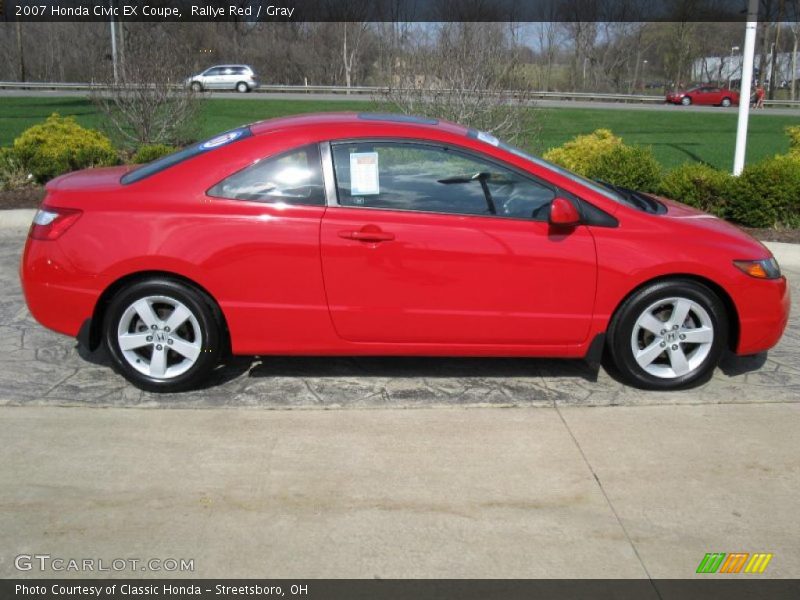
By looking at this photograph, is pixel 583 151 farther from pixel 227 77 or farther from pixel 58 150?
pixel 227 77

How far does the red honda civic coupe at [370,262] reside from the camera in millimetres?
4742

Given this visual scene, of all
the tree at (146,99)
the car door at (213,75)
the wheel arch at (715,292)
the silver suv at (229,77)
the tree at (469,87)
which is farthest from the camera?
the silver suv at (229,77)

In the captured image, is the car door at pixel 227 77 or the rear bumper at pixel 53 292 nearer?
the rear bumper at pixel 53 292

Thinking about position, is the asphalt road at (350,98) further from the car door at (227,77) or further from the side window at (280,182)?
the side window at (280,182)

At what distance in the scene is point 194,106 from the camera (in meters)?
15.0

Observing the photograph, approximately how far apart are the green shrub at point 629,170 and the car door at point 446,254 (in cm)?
528

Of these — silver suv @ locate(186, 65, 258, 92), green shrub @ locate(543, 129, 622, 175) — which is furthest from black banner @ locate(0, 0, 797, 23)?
green shrub @ locate(543, 129, 622, 175)

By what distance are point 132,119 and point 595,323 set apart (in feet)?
37.8

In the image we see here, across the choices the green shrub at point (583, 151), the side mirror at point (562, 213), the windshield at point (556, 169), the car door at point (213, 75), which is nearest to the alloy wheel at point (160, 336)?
the windshield at point (556, 169)

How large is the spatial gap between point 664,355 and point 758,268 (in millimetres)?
745

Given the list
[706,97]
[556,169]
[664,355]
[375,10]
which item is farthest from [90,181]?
[706,97]
